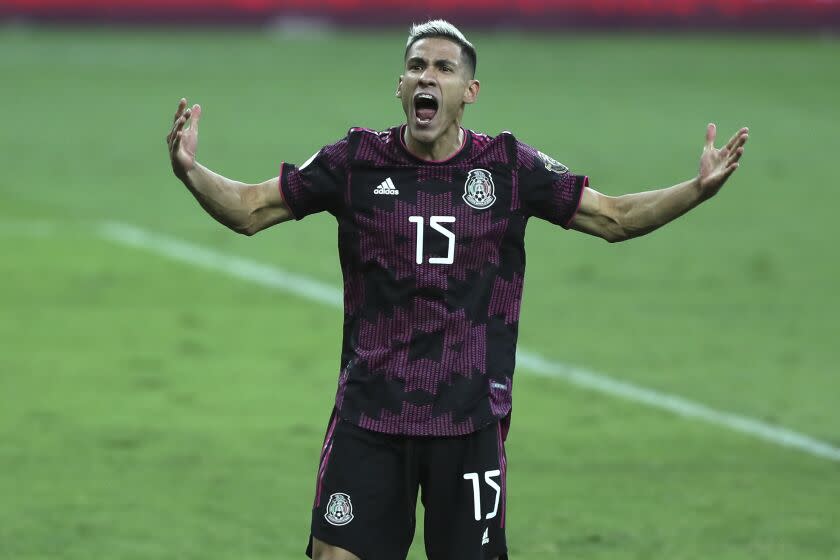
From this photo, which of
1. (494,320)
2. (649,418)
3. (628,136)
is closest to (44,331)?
(649,418)

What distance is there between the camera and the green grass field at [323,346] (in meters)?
7.73

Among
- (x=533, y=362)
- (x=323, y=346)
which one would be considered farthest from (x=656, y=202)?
(x=323, y=346)

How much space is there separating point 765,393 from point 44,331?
185 inches

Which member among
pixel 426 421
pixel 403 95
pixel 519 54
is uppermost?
pixel 519 54

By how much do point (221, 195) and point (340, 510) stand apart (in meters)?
1.04

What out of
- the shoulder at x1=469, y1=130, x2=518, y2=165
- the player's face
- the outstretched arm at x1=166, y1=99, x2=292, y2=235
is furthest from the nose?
the outstretched arm at x1=166, y1=99, x2=292, y2=235

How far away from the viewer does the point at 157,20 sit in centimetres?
3406

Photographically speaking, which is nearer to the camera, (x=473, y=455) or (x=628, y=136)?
(x=473, y=455)

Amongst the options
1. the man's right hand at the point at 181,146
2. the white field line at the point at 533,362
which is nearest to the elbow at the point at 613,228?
the man's right hand at the point at 181,146

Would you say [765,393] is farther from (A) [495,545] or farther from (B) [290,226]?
(B) [290,226]

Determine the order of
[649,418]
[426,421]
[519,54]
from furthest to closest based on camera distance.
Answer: [519,54]
[649,418]
[426,421]

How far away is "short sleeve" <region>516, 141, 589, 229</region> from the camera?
545 centimetres

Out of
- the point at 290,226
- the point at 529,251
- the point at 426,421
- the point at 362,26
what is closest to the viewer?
the point at 426,421

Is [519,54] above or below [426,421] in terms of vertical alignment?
above
